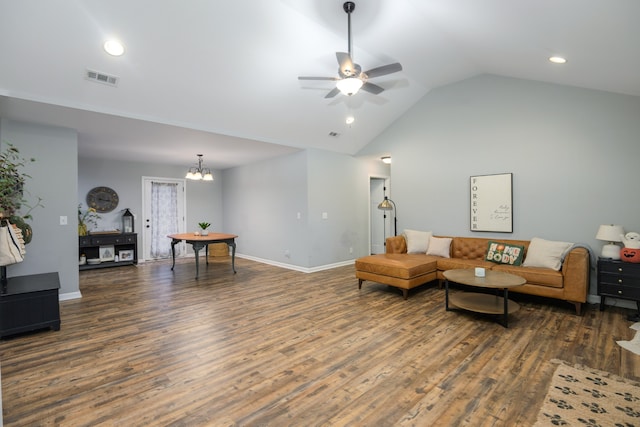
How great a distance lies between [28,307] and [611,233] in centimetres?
664

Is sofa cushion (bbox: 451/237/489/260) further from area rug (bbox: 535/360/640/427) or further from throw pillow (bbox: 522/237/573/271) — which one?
area rug (bbox: 535/360/640/427)

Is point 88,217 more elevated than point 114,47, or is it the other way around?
point 114,47

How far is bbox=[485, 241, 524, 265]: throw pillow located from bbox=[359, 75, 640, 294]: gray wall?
41cm

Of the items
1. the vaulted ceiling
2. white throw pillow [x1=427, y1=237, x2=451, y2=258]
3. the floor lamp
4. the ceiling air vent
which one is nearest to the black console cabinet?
the vaulted ceiling

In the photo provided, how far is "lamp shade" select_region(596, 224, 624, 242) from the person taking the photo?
368cm

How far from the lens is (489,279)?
3.60 m

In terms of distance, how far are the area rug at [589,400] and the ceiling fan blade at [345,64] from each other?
2933 millimetres

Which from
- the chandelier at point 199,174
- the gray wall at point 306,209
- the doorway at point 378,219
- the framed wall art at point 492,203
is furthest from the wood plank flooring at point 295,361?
the doorway at point 378,219

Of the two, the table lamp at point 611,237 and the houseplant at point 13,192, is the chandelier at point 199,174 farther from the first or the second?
the table lamp at point 611,237

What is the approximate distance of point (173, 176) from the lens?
812 centimetres

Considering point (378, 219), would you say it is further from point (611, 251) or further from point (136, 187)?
point (136, 187)

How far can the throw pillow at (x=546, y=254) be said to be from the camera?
400cm

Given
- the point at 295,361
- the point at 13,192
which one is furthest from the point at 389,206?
the point at 13,192

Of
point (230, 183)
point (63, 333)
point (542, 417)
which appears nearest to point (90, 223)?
point (230, 183)
